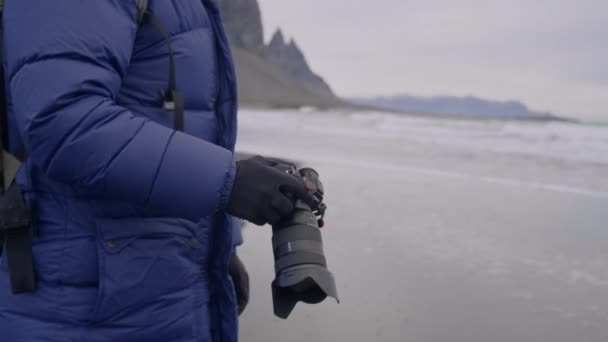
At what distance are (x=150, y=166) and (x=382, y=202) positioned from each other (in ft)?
14.7

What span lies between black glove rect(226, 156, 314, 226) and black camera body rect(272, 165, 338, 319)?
0.14 feet

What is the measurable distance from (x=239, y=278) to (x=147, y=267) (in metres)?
0.55

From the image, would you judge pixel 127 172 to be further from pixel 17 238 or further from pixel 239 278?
pixel 239 278

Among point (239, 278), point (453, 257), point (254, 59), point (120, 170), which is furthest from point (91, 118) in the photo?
point (254, 59)

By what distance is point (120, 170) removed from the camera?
982mm

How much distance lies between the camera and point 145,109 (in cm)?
117

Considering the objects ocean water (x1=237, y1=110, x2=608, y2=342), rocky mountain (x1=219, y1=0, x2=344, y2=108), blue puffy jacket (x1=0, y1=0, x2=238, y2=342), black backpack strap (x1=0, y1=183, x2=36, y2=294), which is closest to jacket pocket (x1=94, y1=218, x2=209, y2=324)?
blue puffy jacket (x1=0, y1=0, x2=238, y2=342)

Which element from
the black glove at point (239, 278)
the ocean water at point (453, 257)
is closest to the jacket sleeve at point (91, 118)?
the black glove at point (239, 278)

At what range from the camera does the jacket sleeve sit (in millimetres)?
949

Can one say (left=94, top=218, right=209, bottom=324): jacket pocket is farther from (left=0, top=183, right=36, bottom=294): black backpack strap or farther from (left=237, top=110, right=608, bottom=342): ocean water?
(left=237, top=110, right=608, bottom=342): ocean water

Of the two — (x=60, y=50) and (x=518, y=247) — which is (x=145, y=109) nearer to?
(x=60, y=50)

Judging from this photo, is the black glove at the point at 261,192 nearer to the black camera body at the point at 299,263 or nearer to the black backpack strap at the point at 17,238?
the black camera body at the point at 299,263

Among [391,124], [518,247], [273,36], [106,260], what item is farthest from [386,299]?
[273,36]

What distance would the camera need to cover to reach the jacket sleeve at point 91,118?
949mm
